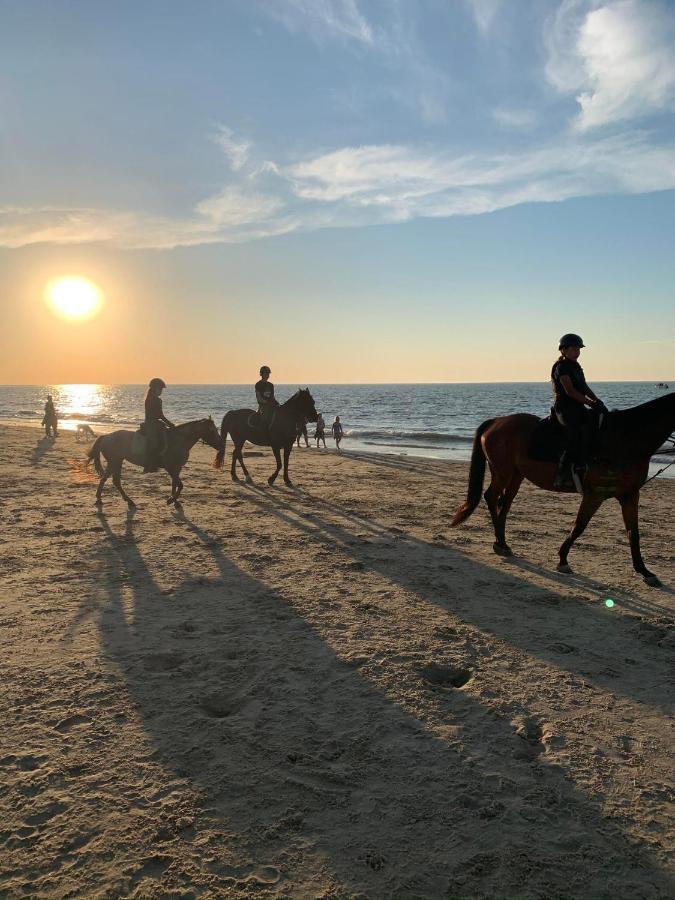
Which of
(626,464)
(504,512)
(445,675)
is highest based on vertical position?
(626,464)

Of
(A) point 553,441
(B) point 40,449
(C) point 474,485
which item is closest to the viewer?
(A) point 553,441

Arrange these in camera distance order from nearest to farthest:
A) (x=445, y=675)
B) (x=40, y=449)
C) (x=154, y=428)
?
(x=445, y=675) < (x=154, y=428) < (x=40, y=449)

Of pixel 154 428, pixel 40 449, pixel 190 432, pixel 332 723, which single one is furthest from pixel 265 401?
pixel 40 449

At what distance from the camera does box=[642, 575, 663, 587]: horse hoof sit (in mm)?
6422

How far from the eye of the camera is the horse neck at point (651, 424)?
6648 millimetres

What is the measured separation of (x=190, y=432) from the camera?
10812 mm

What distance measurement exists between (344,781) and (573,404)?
18.4 ft

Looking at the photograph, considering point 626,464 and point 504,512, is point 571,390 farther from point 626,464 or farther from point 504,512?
point 504,512

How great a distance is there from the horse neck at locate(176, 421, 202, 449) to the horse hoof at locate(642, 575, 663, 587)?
8320 millimetres

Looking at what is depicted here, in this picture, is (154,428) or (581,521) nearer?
(581,521)

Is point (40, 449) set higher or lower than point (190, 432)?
lower

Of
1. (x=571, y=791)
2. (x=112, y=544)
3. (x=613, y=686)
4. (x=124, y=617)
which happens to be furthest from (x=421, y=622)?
(x=112, y=544)

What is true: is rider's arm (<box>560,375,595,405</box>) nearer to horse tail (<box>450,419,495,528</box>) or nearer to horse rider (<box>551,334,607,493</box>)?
horse rider (<box>551,334,607,493</box>)

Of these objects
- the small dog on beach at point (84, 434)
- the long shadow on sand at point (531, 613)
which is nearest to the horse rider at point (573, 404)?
the long shadow on sand at point (531, 613)
